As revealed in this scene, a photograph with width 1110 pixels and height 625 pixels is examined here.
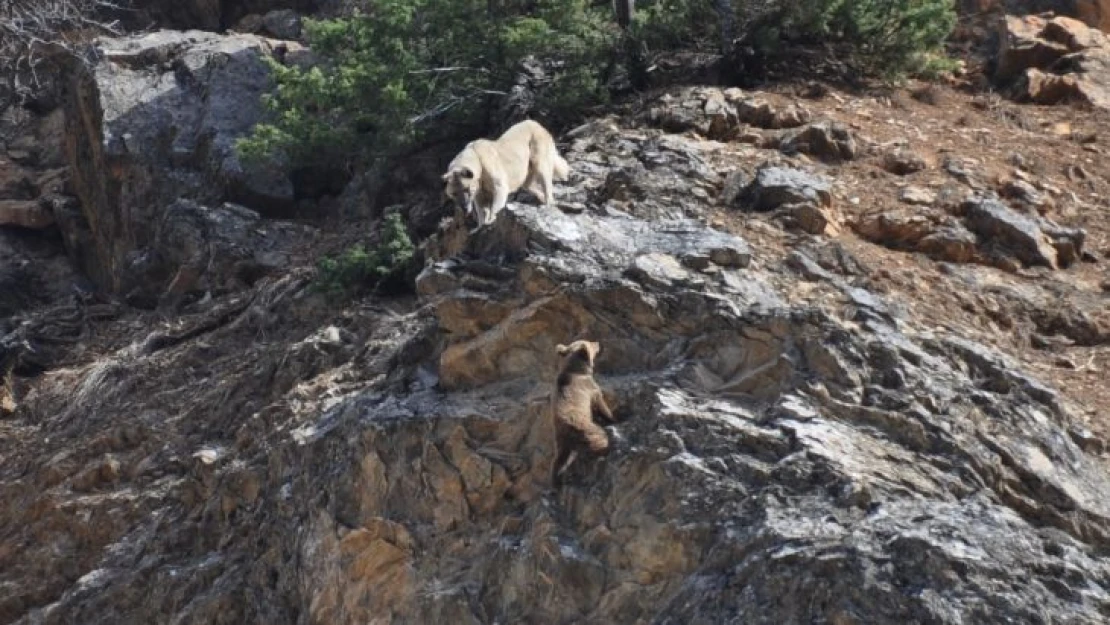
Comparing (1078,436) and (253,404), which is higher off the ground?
(1078,436)

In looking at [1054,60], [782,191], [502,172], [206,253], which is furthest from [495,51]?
[1054,60]

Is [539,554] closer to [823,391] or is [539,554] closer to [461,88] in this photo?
[823,391]

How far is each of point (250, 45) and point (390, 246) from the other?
836 cm

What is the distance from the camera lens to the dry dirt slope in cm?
1103

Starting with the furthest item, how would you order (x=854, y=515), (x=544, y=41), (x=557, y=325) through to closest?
1. (x=544, y=41)
2. (x=557, y=325)
3. (x=854, y=515)

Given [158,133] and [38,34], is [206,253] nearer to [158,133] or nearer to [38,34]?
[158,133]

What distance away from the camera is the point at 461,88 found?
18.9 metres

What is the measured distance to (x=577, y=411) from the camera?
1207 cm

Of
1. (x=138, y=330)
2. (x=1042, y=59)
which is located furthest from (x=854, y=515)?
(x=138, y=330)

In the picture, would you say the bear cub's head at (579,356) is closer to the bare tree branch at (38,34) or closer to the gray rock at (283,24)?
the bare tree branch at (38,34)

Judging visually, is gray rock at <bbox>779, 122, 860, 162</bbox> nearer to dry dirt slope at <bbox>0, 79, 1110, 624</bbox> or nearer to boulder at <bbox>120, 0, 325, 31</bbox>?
A: dry dirt slope at <bbox>0, 79, 1110, 624</bbox>

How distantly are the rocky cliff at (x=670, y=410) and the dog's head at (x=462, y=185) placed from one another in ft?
1.61

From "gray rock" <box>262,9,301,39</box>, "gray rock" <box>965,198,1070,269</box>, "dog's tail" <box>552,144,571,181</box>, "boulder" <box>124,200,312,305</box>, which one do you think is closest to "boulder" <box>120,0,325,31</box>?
"gray rock" <box>262,9,301,39</box>

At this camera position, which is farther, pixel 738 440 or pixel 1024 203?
pixel 1024 203
